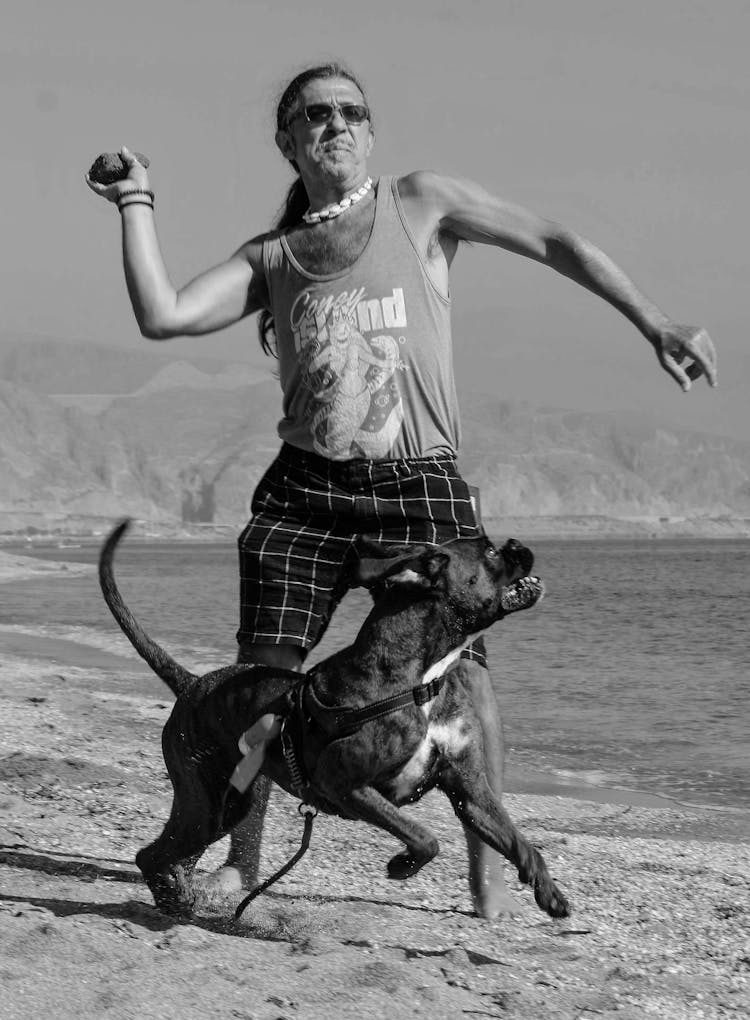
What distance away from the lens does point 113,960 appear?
11.9 ft

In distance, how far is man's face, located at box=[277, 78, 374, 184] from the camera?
162 inches

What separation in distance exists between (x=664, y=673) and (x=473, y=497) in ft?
39.1

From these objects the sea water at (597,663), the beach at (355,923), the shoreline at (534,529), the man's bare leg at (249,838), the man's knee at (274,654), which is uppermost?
the man's knee at (274,654)

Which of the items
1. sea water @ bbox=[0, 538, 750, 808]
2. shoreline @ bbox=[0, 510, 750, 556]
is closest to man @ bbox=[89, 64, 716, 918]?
sea water @ bbox=[0, 538, 750, 808]

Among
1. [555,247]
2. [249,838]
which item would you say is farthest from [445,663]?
[555,247]

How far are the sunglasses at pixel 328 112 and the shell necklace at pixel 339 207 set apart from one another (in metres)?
0.22

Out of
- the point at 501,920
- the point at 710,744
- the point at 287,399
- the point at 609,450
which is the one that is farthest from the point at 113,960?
the point at 609,450

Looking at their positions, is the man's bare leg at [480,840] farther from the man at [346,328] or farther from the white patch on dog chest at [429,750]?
the white patch on dog chest at [429,750]

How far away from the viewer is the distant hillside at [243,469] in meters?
143

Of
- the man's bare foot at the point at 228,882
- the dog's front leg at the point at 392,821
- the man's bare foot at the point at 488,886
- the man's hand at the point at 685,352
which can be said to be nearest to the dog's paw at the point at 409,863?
the dog's front leg at the point at 392,821

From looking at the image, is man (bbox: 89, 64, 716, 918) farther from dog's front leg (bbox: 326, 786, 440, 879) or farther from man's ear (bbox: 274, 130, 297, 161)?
dog's front leg (bbox: 326, 786, 440, 879)

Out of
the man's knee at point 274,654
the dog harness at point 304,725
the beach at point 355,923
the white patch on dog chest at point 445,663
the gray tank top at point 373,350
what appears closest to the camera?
the beach at point 355,923

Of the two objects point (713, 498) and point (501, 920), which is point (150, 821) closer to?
point (501, 920)

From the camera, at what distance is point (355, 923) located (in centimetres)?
433
